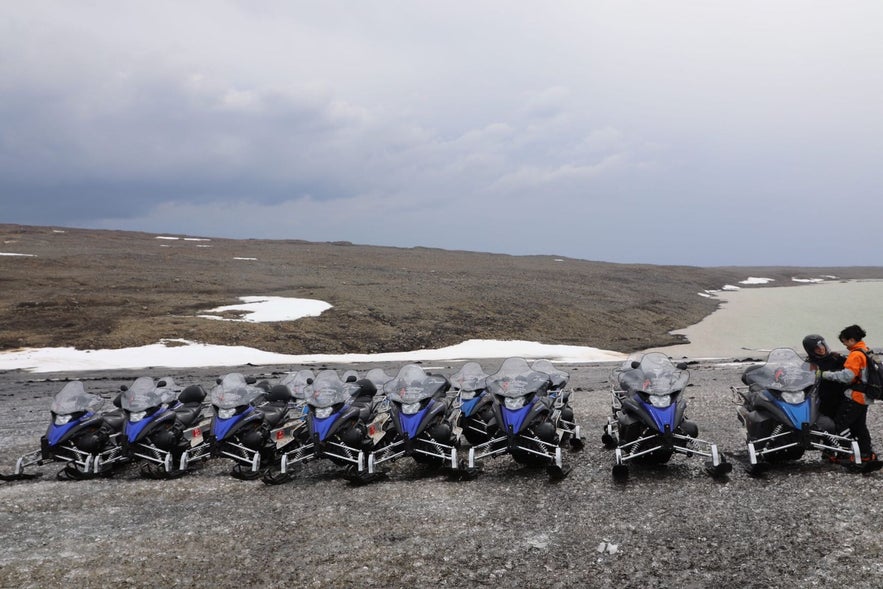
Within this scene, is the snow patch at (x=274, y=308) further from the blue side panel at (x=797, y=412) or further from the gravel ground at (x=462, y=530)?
the blue side panel at (x=797, y=412)

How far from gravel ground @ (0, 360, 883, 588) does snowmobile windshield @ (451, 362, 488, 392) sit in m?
1.82

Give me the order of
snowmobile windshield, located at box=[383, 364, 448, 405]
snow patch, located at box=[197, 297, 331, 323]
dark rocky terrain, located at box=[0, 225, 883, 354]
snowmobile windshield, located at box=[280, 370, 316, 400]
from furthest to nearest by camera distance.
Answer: snow patch, located at box=[197, 297, 331, 323] → dark rocky terrain, located at box=[0, 225, 883, 354] → snowmobile windshield, located at box=[280, 370, 316, 400] → snowmobile windshield, located at box=[383, 364, 448, 405]

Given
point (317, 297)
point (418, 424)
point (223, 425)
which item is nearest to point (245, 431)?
point (223, 425)

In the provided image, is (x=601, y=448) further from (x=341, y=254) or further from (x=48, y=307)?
(x=341, y=254)

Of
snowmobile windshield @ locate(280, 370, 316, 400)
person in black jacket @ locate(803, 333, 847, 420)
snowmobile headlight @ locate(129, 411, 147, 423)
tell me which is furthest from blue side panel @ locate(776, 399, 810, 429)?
snowmobile headlight @ locate(129, 411, 147, 423)

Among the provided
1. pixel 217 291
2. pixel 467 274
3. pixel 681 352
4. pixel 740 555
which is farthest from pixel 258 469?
pixel 467 274

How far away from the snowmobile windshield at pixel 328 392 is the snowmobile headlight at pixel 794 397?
667 cm

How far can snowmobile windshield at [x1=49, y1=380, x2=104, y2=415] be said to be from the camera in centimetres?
1191

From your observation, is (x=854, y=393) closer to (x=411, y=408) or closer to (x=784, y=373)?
(x=784, y=373)

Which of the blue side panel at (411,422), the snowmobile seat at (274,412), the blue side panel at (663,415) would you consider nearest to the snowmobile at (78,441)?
the snowmobile seat at (274,412)

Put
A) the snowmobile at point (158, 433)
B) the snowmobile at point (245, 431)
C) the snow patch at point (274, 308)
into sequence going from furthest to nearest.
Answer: the snow patch at point (274, 308) → the snowmobile at point (158, 433) → the snowmobile at point (245, 431)

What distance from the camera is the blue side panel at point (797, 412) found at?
9031 millimetres

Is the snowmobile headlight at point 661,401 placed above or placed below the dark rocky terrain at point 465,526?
above

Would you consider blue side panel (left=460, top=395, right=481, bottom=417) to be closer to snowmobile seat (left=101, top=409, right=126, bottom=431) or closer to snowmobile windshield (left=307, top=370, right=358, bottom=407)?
snowmobile windshield (left=307, top=370, right=358, bottom=407)
